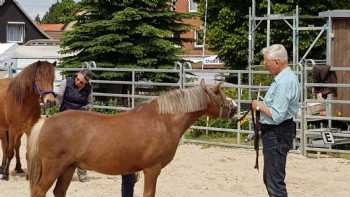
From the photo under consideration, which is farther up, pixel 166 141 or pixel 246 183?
pixel 166 141

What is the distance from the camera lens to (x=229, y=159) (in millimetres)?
11562

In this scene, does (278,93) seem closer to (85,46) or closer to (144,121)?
(144,121)

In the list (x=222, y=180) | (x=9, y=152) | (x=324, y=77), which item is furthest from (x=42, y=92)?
(x=324, y=77)

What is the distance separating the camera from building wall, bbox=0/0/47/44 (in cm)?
5238

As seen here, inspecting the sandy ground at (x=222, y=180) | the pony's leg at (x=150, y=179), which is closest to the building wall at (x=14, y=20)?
the sandy ground at (x=222, y=180)

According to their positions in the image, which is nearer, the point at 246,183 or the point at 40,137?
the point at 40,137

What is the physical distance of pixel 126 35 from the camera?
20.5 metres

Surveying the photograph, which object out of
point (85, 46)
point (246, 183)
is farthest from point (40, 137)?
point (85, 46)

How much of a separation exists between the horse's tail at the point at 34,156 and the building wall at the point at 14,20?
4697 centimetres

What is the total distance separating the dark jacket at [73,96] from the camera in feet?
27.6

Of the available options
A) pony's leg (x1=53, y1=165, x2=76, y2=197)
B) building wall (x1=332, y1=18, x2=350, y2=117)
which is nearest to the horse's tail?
pony's leg (x1=53, y1=165, x2=76, y2=197)

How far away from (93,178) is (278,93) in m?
4.43

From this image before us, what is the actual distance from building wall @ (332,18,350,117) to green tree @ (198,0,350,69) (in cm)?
1149

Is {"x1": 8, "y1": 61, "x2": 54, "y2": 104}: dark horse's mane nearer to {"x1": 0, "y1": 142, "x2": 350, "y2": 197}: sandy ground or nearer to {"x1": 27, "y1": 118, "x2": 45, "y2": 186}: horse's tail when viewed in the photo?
{"x1": 0, "y1": 142, "x2": 350, "y2": 197}: sandy ground
